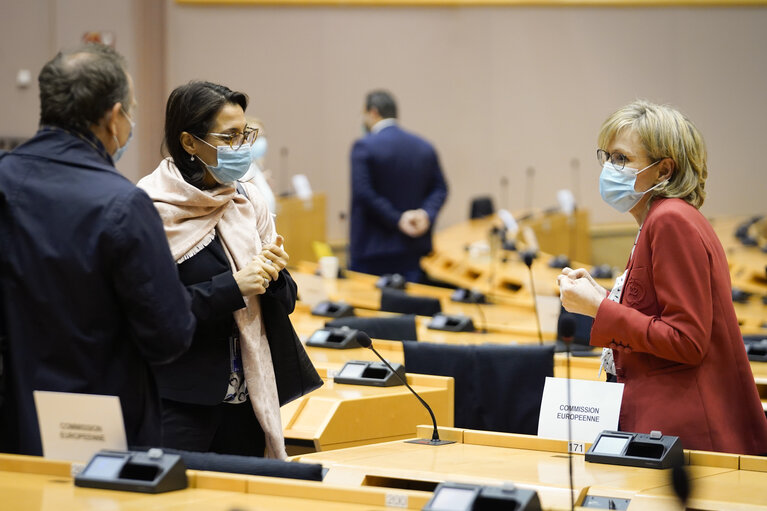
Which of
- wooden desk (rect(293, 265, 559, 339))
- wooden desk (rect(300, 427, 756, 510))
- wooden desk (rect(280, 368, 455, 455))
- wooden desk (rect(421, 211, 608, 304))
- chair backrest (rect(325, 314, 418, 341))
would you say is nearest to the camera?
wooden desk (rect(300, 427, 756, 510))

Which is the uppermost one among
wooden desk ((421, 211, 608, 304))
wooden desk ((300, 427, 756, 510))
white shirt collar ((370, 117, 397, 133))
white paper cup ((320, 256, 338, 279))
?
white shirt collar ((370, 117, 397, 133))

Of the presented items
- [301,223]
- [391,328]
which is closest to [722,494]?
[391,328]

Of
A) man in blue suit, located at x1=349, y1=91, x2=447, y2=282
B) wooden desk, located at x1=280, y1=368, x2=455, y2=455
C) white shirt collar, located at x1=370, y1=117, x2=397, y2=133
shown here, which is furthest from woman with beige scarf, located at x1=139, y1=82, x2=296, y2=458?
white shirt collar, located at x1=370, y1=117, x2=397, y2=133

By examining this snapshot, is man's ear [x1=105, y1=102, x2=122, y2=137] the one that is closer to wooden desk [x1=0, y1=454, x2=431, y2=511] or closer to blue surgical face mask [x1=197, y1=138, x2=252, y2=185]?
blue surgical face mask [x1=197, y1=138, x2=252, y2=185]

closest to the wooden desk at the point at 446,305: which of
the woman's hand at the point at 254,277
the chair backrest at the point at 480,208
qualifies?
the woman's hand at the point at 254,277

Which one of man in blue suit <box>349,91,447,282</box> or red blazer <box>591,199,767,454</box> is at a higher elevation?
red blazer <box>591,199,767,454</box>

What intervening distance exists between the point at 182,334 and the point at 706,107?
11047 mm

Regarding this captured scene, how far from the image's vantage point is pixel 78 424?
1926mm

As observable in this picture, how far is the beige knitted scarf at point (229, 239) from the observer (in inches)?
94.0

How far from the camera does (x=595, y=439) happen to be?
2410 millimetres

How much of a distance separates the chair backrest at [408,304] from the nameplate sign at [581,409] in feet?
8.33

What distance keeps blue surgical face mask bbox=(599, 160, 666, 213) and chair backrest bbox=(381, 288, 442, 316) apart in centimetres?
245

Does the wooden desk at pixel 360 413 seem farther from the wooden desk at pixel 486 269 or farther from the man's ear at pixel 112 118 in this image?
the wooden desk at pixel 486 269

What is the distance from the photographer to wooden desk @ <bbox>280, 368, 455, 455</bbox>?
2.96 meters
